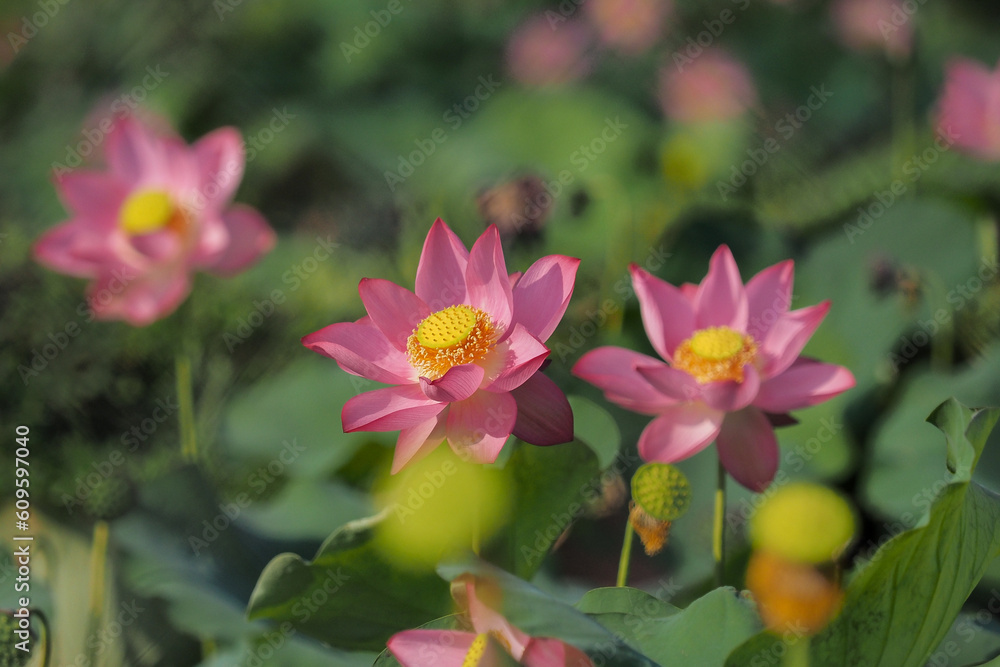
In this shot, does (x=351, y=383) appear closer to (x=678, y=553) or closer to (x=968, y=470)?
(x=678, y=553)

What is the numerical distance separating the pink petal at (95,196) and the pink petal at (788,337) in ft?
1.95

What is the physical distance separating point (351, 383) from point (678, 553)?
1.09 feet

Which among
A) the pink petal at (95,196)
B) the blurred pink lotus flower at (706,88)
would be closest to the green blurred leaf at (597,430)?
the pink petal at (95,196)

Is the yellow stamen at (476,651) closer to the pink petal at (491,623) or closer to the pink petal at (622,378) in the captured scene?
the pink petal at (491,623)

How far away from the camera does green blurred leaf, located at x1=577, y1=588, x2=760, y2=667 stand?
1.00 ft

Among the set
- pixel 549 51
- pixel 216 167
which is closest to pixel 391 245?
pixel 216 167

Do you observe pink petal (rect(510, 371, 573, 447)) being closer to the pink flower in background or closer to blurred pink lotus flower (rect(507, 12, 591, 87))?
the pink flower in background

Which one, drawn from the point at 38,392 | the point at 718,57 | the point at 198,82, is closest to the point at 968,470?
the point at 38,392

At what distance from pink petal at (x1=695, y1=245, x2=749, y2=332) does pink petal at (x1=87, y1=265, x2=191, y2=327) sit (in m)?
0.49

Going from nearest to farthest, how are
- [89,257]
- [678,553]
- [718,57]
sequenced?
1. [678,553]
2. [89,257]
3. [718,57]

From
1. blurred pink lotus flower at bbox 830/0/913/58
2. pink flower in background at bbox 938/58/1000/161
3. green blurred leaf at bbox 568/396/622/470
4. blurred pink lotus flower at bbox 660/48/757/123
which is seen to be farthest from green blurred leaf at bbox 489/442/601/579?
blurred pink lotus flower at bbox 830/0/913/58

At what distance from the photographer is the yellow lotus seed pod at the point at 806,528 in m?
Answer: 0.33

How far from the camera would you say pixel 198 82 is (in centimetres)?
151

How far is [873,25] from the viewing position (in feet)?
4.57
